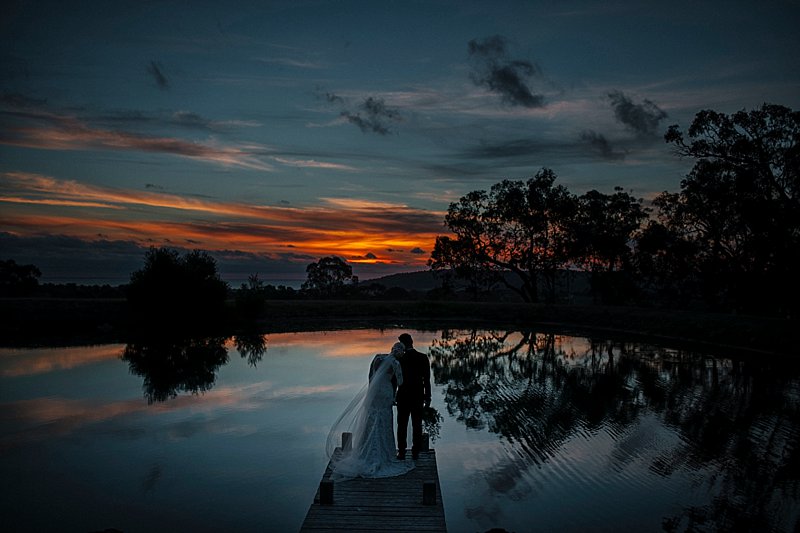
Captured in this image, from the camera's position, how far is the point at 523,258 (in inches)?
2164

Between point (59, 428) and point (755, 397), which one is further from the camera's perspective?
point (755, 397)

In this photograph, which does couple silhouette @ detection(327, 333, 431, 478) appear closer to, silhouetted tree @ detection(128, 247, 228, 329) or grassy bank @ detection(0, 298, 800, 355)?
grassy bank @ detection(0, 298, 800, 355)

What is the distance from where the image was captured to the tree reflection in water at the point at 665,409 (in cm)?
1070

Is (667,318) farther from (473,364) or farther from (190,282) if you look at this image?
(190,282)

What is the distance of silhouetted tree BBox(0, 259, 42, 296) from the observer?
60.2m

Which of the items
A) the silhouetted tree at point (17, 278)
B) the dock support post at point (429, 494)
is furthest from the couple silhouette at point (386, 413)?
the silhouetted tree at point (17, 278)

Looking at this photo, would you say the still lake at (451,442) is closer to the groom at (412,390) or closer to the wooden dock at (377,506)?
the wooden dock at (377,506)

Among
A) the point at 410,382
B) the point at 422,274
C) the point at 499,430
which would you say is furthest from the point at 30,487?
the point at 422,274

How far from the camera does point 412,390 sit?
1031cm

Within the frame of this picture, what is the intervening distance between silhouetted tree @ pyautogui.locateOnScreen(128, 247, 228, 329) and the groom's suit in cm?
3491

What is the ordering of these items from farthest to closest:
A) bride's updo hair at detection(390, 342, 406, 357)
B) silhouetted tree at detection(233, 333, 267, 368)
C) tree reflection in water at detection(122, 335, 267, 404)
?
silhouetted tree at detection(233, 333, 267, 368) → tree reflection in water at detection(122, 335, 267, 404) → bride's updo hair at detection(390, 342, 406, 357)

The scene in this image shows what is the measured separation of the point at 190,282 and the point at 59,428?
28432mm

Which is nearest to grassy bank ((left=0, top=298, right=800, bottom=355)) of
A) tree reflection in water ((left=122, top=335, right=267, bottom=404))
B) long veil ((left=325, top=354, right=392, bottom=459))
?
tree reflection in water ((left=122, top=335, right=267, bottom=404))

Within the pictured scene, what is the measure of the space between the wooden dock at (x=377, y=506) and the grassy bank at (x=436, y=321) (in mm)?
25704
